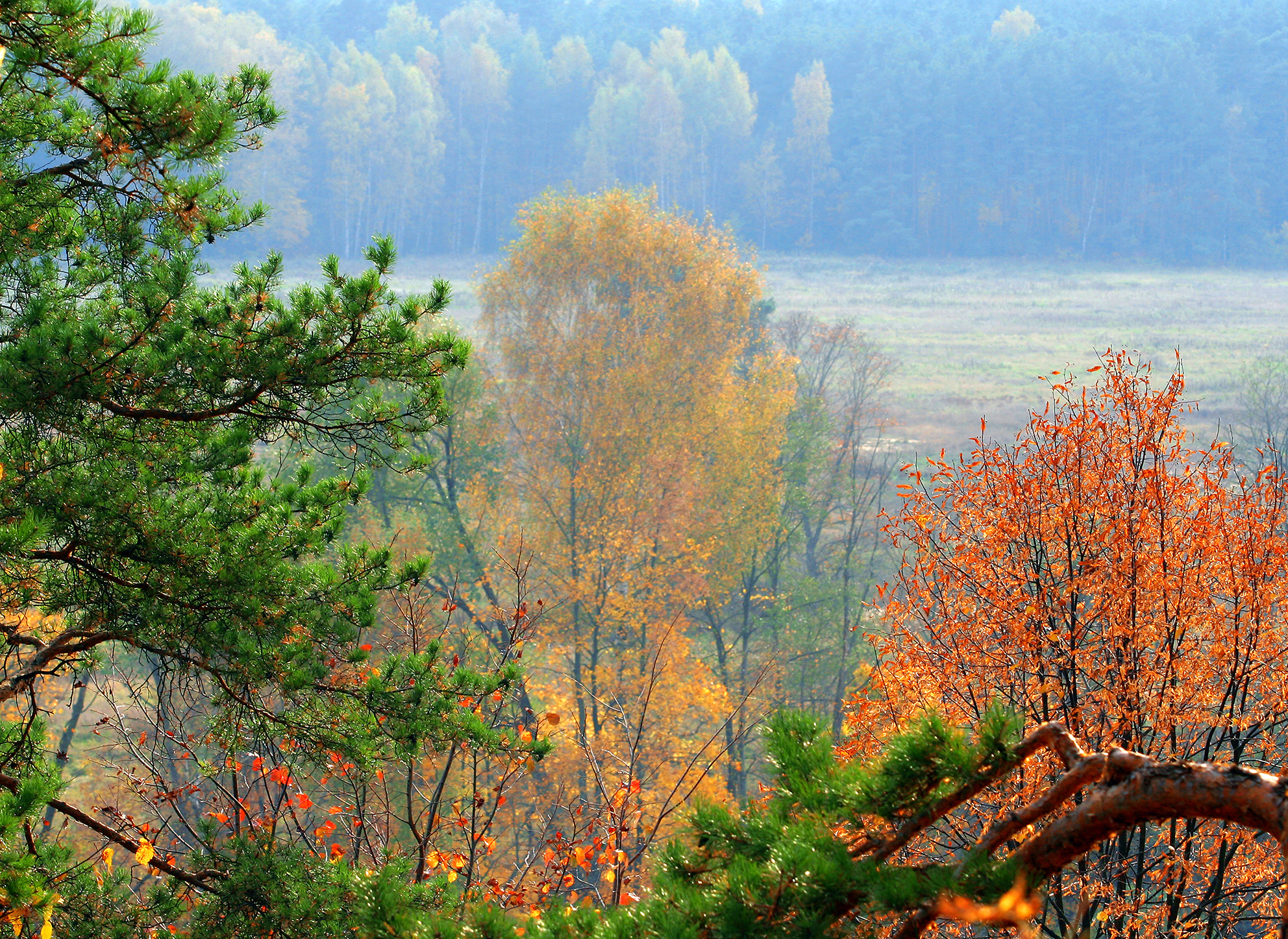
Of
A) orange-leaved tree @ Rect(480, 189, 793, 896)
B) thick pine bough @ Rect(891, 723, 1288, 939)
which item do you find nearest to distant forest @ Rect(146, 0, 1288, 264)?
orange-leaved tree @ Rect(480, 189, 793, 896)

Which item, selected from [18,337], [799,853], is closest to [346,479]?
[18,337]

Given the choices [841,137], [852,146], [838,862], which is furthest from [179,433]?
[841,137]

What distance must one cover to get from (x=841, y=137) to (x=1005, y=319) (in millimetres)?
30735

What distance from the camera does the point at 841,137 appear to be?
76562mm

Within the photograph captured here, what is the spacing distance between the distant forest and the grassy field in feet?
16.6

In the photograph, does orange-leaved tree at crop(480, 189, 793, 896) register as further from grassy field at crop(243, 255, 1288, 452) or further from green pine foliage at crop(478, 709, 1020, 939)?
green pine foliage at crop(478, 709, 1020, 939)

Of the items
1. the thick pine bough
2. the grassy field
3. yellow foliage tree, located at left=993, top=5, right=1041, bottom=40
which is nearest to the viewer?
the thick pine bough

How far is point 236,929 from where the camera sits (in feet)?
18.3

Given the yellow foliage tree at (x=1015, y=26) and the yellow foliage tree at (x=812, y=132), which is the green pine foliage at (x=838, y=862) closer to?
the yellow foliage tree at (x=812, y=132)

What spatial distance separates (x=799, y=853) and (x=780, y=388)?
90.6 ft

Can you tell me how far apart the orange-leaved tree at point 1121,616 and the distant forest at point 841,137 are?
2276 inches

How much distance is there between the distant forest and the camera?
66312 millimetres

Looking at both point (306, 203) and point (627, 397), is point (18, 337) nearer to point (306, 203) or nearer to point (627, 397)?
point (627, 397)

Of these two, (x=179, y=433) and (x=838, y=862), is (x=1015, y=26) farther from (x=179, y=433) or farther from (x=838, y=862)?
(x=838, y=862)
